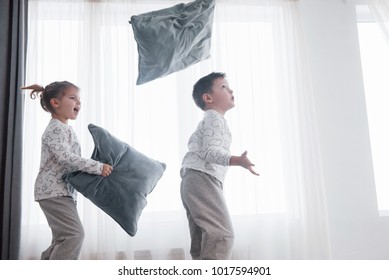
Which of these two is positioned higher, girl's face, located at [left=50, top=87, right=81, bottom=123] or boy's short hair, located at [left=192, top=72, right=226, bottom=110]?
boy's short hair, located at [left=192, top=72, right=226, bottom=110]

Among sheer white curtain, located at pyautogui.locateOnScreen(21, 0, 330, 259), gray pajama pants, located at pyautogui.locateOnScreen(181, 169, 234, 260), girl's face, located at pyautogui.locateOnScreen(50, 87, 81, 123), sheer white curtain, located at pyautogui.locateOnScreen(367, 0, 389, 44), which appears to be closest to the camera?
gray pajama pants, located at pyautogui.locateOnScreen(181, 169, 234, 260)

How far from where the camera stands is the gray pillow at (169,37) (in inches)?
70.7

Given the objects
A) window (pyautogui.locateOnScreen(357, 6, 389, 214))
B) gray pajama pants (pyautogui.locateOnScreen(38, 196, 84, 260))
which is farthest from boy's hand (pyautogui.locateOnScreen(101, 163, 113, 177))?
window (pyautogui.locateOnScreen(357, 6, 389, 214))

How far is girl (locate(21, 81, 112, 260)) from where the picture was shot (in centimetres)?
156

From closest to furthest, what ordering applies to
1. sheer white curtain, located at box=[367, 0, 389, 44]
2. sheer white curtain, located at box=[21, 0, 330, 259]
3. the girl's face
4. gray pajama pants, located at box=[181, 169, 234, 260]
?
gray pajama pants, located at box=[181, 169, 234, 260] → the girl's face → sheer white curtain, located at box=[21, 0, 330, 259] → sheer white curtain, located at box=[367, 0, 389, 44]

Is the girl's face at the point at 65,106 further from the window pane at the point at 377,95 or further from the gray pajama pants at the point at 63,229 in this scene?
the window pane at the point at 377,95

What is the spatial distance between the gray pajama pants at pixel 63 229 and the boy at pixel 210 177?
0.44m

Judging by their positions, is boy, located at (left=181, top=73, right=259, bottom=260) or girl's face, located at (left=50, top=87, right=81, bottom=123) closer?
boy, located at (left=181, top=73, right=259, bottom=260)

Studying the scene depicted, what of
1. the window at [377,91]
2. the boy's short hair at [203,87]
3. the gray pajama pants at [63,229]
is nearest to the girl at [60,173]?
the gray pajama pants at [63,229]

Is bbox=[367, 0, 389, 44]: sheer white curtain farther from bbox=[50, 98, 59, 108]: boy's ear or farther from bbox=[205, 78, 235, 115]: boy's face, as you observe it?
bbox=[50, 98, 59, 108]: boy's ear

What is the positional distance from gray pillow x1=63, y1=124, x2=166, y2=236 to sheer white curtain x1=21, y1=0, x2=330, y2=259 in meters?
0.59

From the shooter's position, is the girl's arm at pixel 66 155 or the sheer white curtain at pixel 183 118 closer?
the girl's arm at pixel 66 155

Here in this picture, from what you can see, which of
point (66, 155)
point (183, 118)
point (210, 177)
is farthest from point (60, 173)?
point (183, 118)
